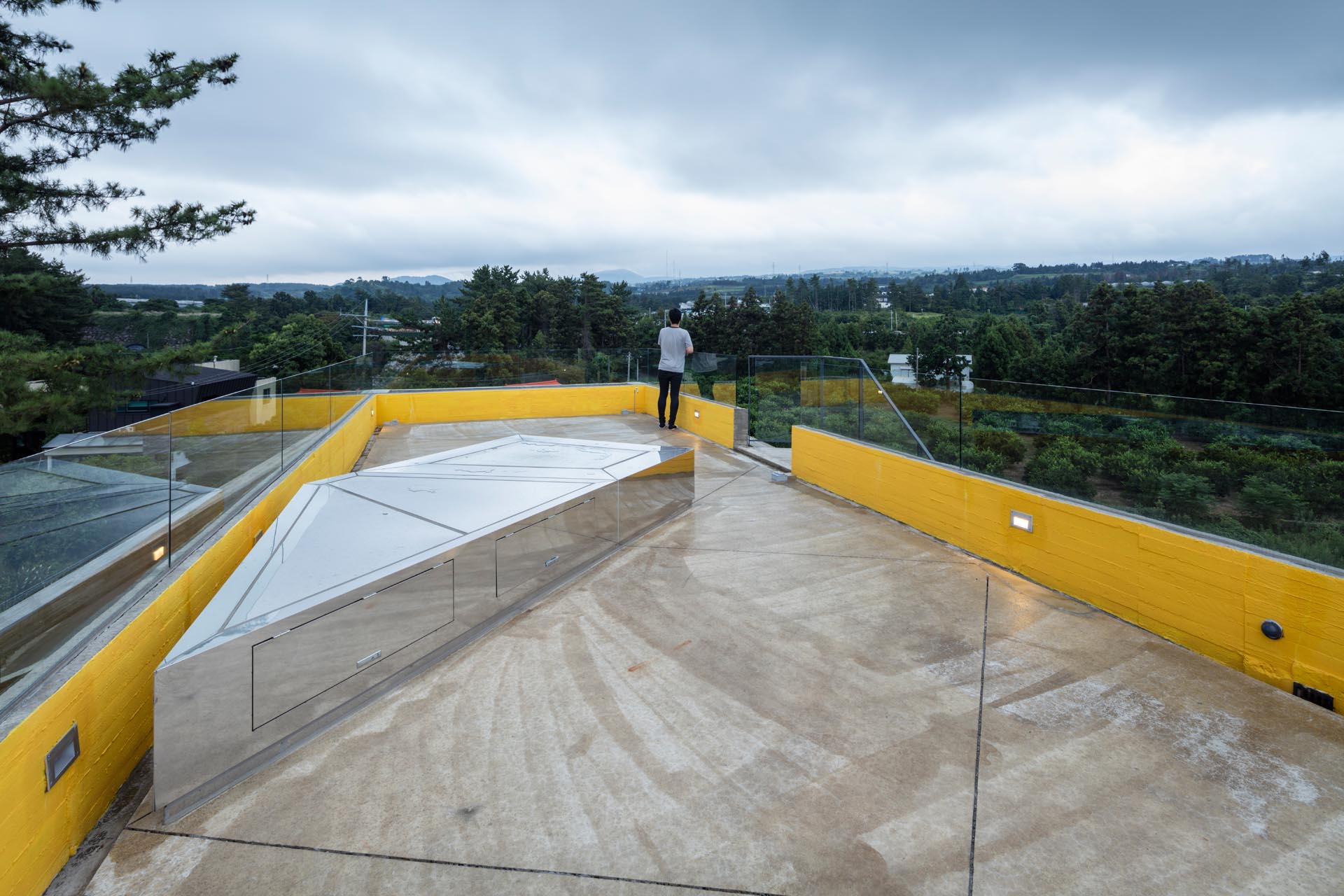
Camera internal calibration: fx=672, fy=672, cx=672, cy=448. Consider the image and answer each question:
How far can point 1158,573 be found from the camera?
3992 mm

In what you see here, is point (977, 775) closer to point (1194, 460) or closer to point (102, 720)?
point (1194, 460)

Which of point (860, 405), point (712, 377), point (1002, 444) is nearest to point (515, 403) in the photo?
point (712, 377)

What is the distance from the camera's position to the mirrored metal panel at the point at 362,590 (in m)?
2.57

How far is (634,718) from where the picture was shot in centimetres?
311

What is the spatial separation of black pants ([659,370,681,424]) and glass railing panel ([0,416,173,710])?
335 inches

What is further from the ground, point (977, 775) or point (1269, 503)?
point (1269, 503)

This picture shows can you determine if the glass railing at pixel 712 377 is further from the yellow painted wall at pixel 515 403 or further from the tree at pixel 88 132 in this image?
the tree at pixel 88 132

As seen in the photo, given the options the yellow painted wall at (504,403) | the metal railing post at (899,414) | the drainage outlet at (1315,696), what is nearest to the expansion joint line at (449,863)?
the drainage outlet at (1315,696)

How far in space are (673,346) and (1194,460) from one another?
746 centimetres

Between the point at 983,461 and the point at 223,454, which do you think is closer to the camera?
the point at 223,454

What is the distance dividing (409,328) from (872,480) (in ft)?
263

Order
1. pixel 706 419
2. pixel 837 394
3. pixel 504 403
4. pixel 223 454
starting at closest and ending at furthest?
pixel 223 454
pixel 837 394
pixel 706 419
pixel 504 403

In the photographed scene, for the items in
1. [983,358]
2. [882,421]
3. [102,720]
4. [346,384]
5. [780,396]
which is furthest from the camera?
[983,358]

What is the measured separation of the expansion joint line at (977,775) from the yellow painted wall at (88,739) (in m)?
2.82
